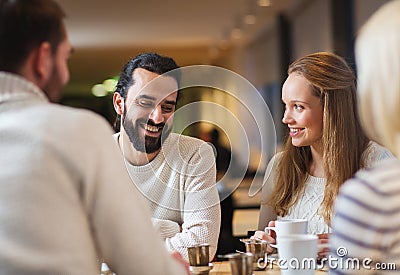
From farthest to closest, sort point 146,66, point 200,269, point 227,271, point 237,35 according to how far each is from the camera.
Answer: point 237,35
point 146,66
point 227,271
point 200,269

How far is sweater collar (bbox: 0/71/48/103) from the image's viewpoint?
3.96 feet

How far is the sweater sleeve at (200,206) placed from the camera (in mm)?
2076

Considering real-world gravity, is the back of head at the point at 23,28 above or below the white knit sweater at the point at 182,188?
above

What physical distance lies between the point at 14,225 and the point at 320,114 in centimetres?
126

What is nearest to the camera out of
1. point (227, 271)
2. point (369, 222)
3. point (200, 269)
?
point (369, 222)

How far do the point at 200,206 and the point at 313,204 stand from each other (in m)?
0.36

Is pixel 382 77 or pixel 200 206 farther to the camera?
pixel 200 206

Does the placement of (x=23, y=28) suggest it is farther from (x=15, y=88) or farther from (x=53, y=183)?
(x=53, y=183)

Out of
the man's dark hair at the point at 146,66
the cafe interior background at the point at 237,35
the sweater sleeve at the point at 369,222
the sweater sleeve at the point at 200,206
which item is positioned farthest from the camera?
the cafe interior background at the point at 237,35

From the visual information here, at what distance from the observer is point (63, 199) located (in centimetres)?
115

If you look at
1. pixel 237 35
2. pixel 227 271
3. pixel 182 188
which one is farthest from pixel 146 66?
pixel 237 35

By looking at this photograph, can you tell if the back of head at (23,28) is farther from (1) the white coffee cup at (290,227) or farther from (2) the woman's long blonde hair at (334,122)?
(2) the woman's long blonde hair at (334,122)

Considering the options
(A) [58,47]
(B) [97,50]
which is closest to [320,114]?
(A) [58,47]

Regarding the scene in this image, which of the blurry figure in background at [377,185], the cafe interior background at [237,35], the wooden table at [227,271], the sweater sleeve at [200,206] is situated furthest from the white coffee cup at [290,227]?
the cafe interior background at [237,35]
